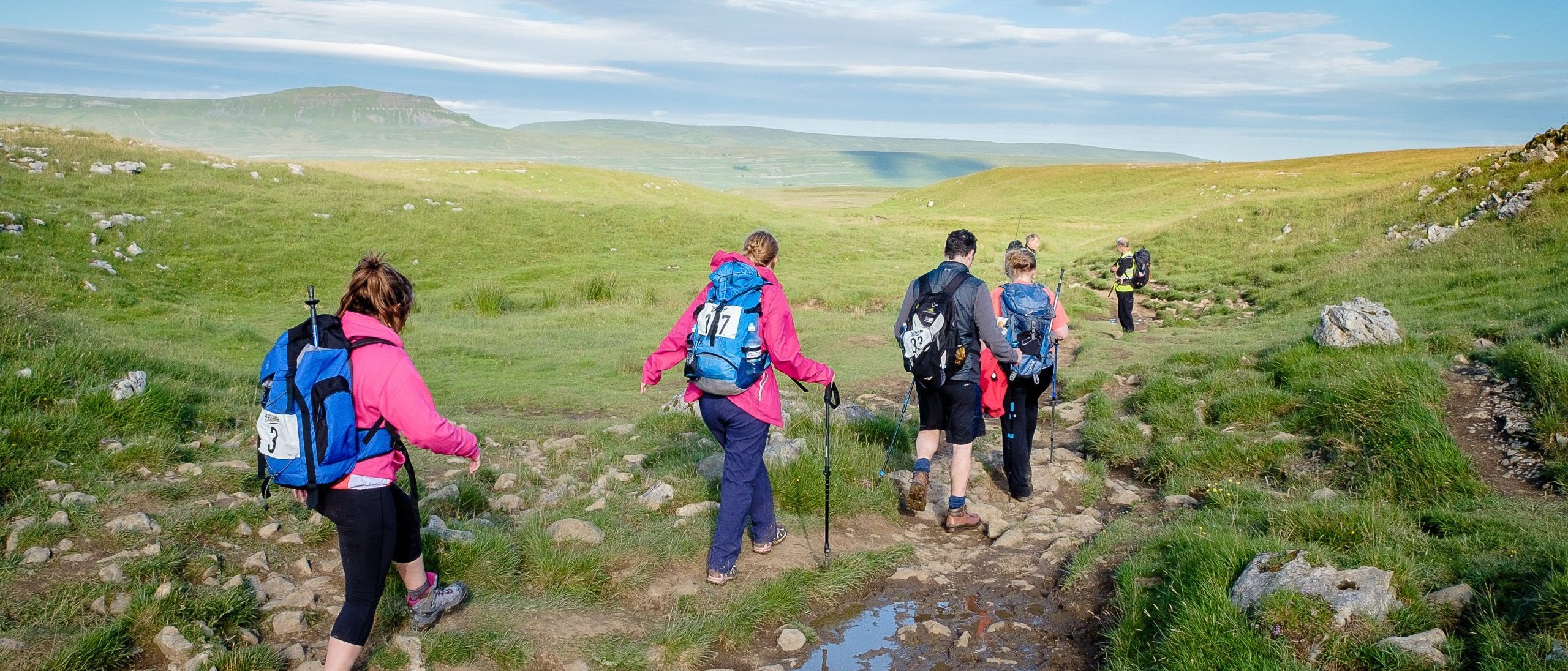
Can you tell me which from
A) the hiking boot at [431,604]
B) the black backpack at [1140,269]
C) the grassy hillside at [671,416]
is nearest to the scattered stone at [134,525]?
the grassy hillside at [671,416]

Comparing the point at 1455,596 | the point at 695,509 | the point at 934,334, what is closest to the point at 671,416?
the point at 695,509

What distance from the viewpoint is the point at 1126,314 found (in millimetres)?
17391

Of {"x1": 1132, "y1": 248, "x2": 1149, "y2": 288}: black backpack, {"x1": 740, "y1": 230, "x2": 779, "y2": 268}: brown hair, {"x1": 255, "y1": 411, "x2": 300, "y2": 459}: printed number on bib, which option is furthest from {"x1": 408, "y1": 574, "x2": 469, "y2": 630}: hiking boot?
{"x1": 1132, "y1": 248, "x2": 1149, "y2": 288}: black backpack

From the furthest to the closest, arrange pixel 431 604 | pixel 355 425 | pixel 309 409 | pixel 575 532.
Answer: pixel 575 532, pixel 431 604, pixel 355 425, pixel 309 409

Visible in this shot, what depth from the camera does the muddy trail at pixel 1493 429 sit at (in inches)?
261

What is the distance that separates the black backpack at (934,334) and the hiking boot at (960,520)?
4.02ft

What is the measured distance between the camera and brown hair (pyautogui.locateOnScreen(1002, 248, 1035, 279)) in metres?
7.57

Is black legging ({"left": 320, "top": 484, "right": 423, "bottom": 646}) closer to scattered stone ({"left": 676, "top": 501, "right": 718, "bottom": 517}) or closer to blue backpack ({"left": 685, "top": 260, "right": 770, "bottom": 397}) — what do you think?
blue backpack ({"left": 685, "top": 260, "right": 770, "bottom": 397})

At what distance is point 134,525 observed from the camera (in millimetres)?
5672

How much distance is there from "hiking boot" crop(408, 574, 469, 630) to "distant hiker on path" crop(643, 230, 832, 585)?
166 cm

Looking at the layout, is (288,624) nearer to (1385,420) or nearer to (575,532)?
(575,532)

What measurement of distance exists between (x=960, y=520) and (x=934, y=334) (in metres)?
1.66

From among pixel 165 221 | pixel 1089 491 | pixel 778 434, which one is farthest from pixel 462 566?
pixel 165 221

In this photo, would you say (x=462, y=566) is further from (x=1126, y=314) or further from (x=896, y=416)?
(x=1126, y=314)
